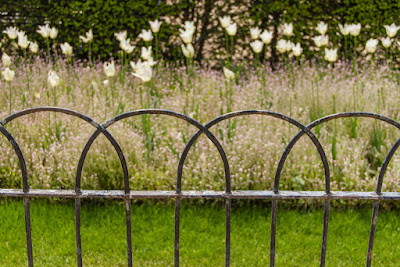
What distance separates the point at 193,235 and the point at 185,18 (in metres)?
4.83

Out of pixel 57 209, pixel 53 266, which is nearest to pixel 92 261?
pixel 53 266

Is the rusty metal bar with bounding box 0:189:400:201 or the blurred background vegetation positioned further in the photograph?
the blurred background vegetation

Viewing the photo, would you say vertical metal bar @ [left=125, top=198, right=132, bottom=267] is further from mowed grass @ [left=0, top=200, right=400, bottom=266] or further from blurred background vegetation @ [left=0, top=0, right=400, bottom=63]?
blurred background vegetation @ [left=0, top=0, right=400, bottom=63]

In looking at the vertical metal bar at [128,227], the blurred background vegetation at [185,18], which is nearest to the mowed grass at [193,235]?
the vertical metal bar at [128,227]

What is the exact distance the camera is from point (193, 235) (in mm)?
2750

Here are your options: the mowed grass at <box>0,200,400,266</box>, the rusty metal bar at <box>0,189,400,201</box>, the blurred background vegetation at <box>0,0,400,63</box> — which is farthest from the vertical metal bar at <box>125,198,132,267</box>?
the blurred background vegetation at <box>0,0,400,63</box>

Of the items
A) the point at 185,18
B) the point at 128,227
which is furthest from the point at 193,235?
the point at 185,18

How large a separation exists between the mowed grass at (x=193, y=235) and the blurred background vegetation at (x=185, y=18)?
13.5 feet

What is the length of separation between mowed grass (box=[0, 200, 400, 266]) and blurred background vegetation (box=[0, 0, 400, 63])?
410 centimetres

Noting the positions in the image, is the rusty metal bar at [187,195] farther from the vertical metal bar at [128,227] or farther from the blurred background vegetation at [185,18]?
the blurred background vegetation at [185,18]

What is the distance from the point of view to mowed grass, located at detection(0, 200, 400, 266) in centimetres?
255

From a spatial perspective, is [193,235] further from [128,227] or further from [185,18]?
[185,18]

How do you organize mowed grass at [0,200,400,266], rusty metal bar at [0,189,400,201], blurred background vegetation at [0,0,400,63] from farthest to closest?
blurred background vegetation at [0,0,400,63]
mowed grass at [0,200,400,266]
rusty metal bar at [0,189,400,201]

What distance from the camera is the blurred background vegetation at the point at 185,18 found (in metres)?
6.67
